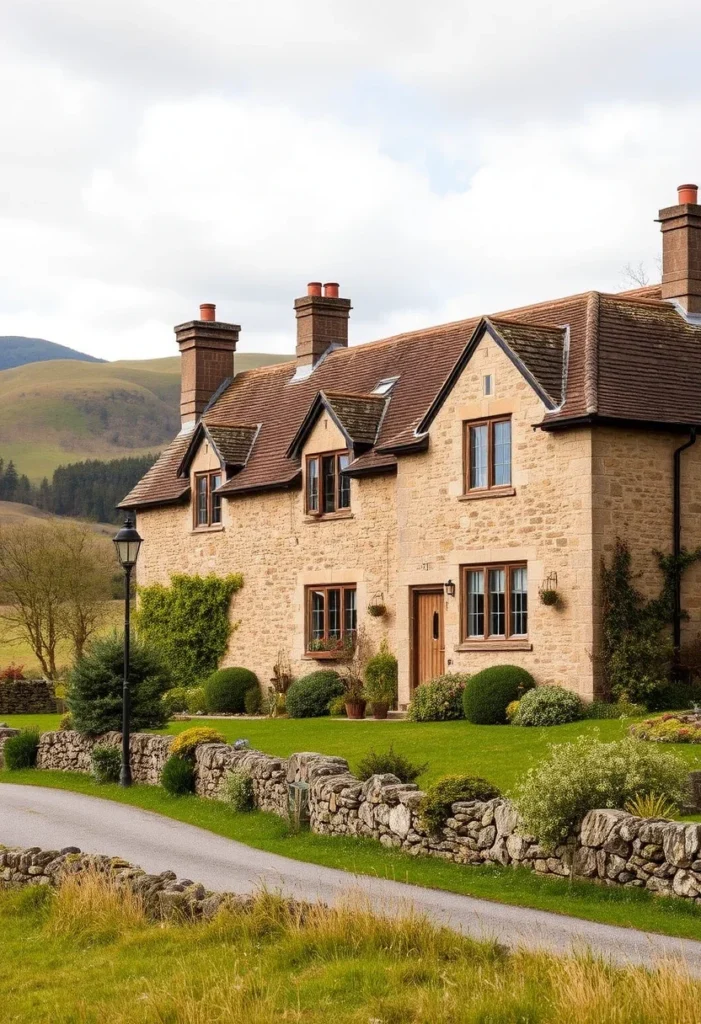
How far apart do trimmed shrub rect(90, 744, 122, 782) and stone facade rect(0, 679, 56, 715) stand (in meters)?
18.7

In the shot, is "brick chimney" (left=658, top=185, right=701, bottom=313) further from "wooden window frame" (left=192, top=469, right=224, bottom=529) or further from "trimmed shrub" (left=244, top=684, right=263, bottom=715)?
"trimmed shrub" (left=244, top=684, right=263, bottom=715)

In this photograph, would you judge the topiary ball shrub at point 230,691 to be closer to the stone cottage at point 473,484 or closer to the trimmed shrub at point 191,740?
the stone cottage at point 473,484

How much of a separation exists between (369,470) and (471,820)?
17046 mm

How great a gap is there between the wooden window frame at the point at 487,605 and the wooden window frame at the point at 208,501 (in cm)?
1004

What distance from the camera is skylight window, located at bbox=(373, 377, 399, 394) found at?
111 feet

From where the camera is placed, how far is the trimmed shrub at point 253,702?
34.5 m

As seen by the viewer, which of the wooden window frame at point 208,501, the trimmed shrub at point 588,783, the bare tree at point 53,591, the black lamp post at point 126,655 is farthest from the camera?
the bare tree at point 53,591

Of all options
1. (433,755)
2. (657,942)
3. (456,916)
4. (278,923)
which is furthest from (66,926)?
(433,755)

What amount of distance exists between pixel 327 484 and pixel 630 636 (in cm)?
965

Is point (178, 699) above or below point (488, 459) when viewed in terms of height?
below

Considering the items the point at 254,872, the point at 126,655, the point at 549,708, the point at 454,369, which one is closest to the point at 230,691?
the point at 454,369

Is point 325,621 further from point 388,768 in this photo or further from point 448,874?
point 448,874

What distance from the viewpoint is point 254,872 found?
1513cm

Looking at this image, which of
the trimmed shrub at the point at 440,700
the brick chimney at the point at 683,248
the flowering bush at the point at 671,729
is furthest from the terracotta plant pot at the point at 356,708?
the brick chimney at the point at 683,248
